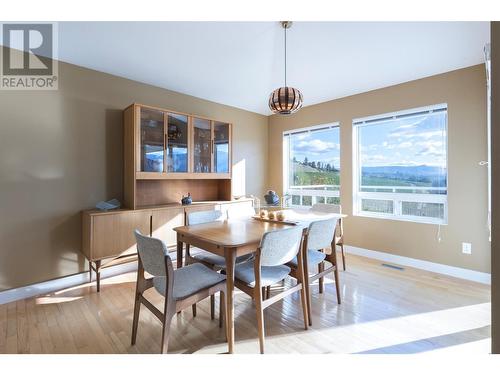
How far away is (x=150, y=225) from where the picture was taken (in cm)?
285

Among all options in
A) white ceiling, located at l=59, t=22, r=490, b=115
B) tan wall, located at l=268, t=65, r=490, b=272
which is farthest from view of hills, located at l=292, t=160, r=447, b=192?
white ceiling, located at l=59, t=22, r=490, b=115

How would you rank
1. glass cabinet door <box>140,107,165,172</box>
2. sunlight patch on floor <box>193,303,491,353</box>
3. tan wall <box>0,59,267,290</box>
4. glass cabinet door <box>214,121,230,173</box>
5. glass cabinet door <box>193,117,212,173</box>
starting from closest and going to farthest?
sunlight patch on floor <box>193,303,491,353</box>
tan wall <box>0,59,267,290</box>
glass cabinet door <box>140,107,165,172</box>
glass cabinet door <box>193,117,212,173</box>
glass cabinet door <box>214,121,230,173</box>

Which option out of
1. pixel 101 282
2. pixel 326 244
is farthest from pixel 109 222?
pixel 326 244

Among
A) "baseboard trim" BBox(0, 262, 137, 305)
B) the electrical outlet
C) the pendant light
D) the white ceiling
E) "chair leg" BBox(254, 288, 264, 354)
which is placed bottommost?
"baseboard trim" BBox(0, 262, 137, 305)

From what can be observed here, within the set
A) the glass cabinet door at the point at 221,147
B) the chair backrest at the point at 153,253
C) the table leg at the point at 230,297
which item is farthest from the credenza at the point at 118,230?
the table leg at the point at 230,297

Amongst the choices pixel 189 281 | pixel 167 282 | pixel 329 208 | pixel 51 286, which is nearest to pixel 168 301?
pixel 167 282

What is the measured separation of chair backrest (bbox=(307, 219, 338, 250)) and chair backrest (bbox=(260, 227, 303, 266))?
23 centimetres

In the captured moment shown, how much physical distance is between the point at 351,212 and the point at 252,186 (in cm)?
173

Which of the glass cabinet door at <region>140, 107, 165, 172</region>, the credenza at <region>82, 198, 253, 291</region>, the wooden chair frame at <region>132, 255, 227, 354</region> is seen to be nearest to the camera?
the wooden chair frame at <region>132, 255, 227, 354</region>

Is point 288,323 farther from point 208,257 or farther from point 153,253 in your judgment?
point 153,253

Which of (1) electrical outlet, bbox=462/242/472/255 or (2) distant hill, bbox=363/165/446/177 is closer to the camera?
(1) electrical outlet, bbox=462/242/472/255

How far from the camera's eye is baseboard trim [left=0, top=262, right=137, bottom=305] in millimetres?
2332

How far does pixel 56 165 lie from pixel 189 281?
1.97 metres

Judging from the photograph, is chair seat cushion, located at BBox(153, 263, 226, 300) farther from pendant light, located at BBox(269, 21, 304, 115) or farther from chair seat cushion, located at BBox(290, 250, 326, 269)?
pendant light, located at BBox(269, 21, 304, 115)
